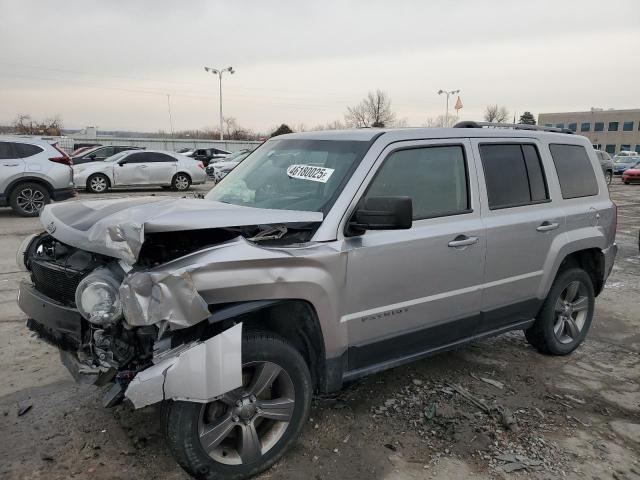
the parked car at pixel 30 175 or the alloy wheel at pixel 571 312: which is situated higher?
the parked car at pixel 30 175

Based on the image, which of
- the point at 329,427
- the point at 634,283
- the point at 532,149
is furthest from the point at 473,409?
the point at 634,283

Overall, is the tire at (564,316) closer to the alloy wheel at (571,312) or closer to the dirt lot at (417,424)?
the alloy wheel at (571,312)

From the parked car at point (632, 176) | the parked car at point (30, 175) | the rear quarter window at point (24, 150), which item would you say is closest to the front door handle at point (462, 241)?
the parked car at point (30, 175)

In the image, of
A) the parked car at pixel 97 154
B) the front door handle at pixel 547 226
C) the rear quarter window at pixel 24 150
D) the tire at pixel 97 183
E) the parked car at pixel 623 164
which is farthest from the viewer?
the parked car at pixel 623 164

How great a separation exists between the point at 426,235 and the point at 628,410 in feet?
6.61

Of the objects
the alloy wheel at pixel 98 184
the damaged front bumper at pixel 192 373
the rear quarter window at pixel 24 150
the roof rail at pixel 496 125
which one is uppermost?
the roof rail at pixel 496 125

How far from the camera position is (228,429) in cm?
265

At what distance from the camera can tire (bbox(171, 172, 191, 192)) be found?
19083mm

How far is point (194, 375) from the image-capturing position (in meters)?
2.35

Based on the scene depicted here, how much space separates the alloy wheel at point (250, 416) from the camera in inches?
104

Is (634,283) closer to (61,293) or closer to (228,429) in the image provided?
(228,429)

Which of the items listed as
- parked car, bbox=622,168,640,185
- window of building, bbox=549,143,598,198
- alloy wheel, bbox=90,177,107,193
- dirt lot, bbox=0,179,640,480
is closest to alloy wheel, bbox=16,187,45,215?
alloy wheel, bbox=90,177,107,193

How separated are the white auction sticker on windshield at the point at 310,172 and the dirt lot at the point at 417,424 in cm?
157

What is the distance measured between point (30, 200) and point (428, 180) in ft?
35.9
